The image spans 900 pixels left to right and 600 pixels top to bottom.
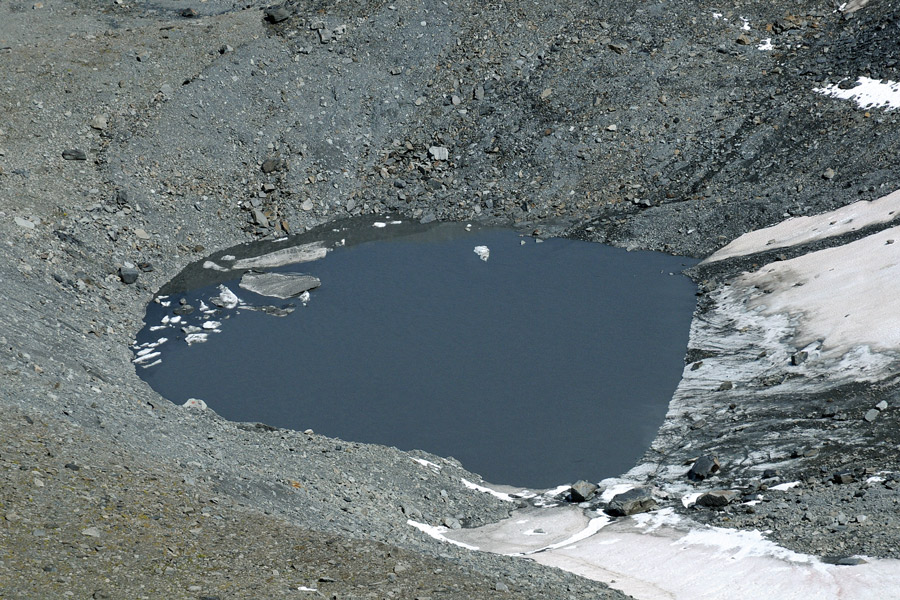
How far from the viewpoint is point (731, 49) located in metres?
35.3

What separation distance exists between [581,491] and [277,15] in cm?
2428

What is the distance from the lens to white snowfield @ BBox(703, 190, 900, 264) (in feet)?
88.0

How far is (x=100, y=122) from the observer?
31.5m

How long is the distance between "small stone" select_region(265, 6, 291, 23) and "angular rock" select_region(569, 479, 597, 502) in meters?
23.9

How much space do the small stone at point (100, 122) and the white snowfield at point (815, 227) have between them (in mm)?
20138

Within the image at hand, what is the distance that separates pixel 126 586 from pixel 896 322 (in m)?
17.2

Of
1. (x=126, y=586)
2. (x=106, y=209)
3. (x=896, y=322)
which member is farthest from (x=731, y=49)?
(x=126, y=586)

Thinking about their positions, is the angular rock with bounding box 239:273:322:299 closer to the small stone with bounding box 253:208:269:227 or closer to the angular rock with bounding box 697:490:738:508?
the small stone with bounding box 253:208:269:227

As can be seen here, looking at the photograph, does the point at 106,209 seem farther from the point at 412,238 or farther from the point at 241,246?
the point at 412,238

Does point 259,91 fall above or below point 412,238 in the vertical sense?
above

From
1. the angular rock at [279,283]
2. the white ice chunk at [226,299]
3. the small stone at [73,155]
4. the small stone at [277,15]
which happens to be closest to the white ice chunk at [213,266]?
the angular rock at [279,283]

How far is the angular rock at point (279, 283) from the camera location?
28328mm

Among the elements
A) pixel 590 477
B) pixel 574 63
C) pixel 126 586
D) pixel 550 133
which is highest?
pixel 574 63

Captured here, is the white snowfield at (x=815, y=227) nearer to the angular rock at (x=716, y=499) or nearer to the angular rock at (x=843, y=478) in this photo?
the angular rock at (x=843, y=478)
